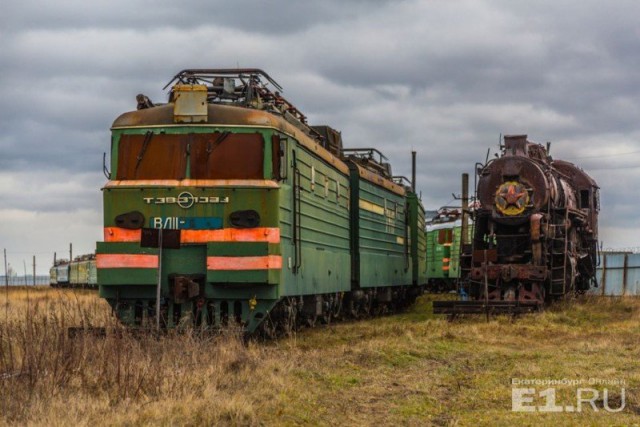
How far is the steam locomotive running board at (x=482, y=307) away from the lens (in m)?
18.7

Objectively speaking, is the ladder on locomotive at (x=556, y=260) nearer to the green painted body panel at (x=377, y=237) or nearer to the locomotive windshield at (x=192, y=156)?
the green painted body panel at (x=377, y=237)

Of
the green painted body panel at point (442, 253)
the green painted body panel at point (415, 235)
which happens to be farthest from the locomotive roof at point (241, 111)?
the green painted body panel at point (442, 253)

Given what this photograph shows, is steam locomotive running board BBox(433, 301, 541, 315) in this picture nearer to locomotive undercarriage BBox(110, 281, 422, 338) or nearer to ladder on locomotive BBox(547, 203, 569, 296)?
ladder on locomotive BBox(547, 203, 569, 296)

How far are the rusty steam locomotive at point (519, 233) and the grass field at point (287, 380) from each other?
6617 millimetres

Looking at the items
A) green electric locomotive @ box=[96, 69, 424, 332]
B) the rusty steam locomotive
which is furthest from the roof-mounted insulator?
the rusty steam locomotive

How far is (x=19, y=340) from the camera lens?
400 inches

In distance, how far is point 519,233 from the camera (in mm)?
21734

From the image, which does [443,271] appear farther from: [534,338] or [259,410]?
[259,410]

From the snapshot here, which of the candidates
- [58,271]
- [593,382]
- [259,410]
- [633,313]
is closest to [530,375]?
[593,382]

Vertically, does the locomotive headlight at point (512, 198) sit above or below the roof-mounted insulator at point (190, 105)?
below

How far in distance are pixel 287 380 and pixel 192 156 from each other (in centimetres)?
474

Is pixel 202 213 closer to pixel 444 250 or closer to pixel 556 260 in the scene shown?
pixel 556 260

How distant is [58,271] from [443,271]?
44228 mm

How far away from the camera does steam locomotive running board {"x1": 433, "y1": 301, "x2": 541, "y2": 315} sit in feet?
61.3
